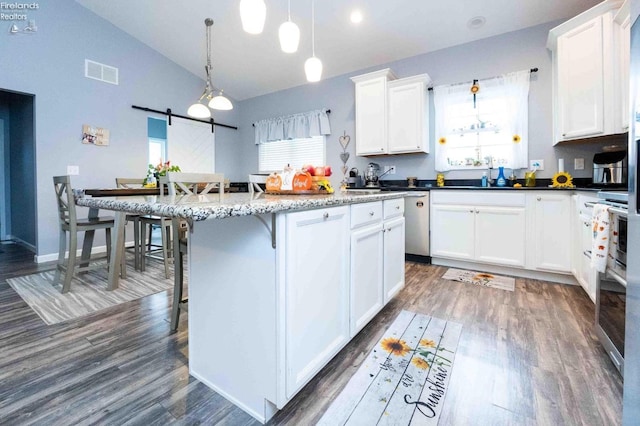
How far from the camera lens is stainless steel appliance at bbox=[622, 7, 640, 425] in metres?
0.79

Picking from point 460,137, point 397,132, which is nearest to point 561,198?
point 460,137

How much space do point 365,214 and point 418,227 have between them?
2016 mm

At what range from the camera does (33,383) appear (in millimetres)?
1370

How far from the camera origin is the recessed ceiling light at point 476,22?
10.4ft

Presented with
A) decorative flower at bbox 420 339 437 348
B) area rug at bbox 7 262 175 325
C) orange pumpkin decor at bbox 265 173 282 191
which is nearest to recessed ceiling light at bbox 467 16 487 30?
orange pumpkin decor at bbox 265 173 282 191

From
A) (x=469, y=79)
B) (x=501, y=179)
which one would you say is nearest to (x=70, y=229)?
(x=501, y=179)

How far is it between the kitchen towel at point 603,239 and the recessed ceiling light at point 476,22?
8.42ft

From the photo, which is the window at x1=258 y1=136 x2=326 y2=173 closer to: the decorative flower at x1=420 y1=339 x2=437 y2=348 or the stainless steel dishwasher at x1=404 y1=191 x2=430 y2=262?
the stainless steel dishwasher at x1=404 y1=191 x2=430 y2=262

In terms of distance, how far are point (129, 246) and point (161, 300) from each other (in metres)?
2.55

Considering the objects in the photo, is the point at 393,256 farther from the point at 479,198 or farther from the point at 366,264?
the point at 479,198

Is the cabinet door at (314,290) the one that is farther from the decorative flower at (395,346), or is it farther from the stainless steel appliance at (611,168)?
the stainless steel appliance at (611,168)

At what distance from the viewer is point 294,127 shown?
196 inches

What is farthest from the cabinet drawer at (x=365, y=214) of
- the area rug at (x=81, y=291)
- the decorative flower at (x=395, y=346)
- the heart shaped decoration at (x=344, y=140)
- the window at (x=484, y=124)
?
the heart shaped decoration at (x=344, y=140)

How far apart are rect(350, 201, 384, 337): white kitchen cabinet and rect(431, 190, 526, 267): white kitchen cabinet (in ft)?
5.55
